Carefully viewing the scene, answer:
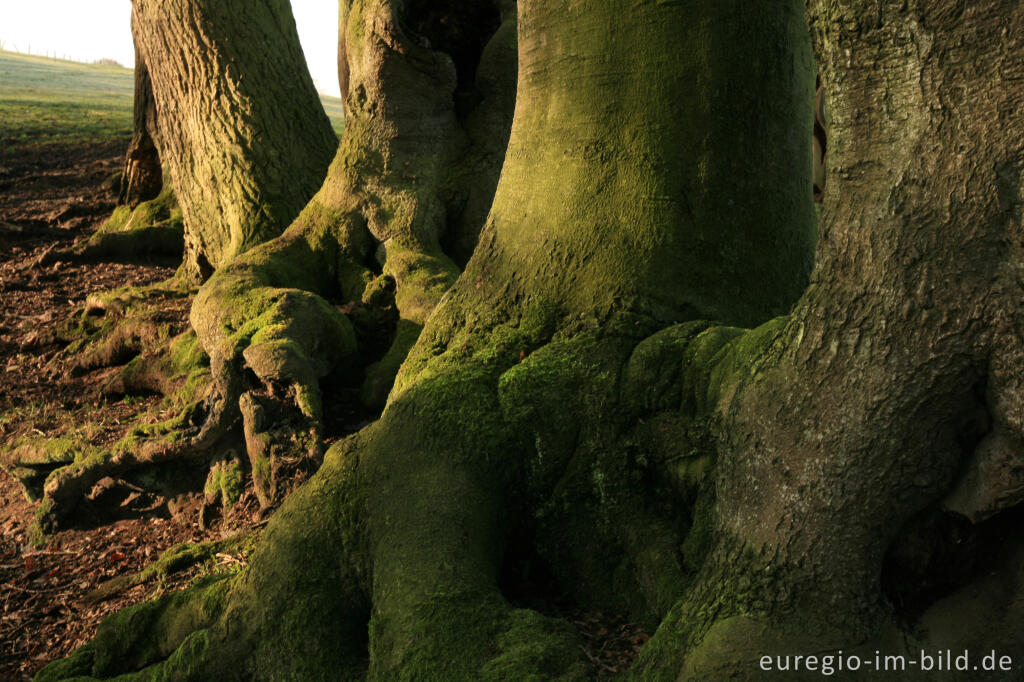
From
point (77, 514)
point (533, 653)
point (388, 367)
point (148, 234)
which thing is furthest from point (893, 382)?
point (148, 234)

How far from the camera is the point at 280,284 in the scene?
641 cm

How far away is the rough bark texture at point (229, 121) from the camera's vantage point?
7.75m

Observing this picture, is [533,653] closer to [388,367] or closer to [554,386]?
[554,386]

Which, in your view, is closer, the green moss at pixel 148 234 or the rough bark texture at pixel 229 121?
the rough bark texture at pixel 229 121

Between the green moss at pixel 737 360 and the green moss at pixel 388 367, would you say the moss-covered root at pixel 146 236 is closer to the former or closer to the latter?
the green moss at pixel 388 367

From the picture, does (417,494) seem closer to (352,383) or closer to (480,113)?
(352,383)

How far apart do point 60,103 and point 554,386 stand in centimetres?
2578

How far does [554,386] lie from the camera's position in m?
3.77

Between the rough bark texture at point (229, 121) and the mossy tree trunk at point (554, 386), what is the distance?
2772 mm

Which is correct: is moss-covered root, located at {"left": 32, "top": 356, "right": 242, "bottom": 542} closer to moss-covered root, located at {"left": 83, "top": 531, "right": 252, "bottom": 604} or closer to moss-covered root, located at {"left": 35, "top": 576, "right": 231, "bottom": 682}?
moss-covered root, located at {"left": 83, "top": 531, "right": 252, "bottom": 604}

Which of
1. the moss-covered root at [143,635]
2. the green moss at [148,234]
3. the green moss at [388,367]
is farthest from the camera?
the green moss at [148,234]

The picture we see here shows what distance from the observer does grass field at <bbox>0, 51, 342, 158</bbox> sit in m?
18.1

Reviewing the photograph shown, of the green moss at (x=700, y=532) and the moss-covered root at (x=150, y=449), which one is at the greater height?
the green moss at (x=700, y=532)

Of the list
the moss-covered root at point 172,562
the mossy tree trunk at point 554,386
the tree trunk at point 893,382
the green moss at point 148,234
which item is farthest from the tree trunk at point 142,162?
the tree trunk at point 893,382
